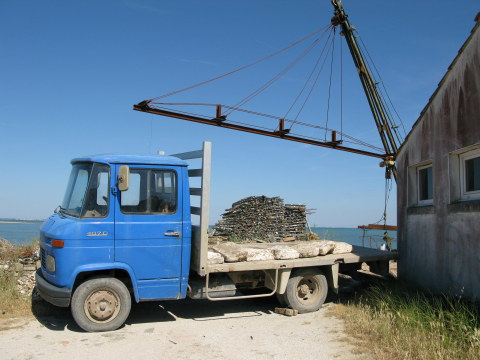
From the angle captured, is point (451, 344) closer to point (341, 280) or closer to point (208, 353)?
point (208, 353)

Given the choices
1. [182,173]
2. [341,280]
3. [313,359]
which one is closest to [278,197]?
[341,280]

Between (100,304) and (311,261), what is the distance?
11.8ft

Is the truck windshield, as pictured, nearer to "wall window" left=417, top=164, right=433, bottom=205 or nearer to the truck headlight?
the truck headlight

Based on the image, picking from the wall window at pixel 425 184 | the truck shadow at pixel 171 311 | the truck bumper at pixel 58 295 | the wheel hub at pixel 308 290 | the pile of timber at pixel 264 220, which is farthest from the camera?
the pile of timber at pixel 264 220

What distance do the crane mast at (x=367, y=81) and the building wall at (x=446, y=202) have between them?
589 centimetres

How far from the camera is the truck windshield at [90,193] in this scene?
608 centimetres

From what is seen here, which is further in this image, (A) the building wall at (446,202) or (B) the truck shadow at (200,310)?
(B) the truck shadow at (200,310)

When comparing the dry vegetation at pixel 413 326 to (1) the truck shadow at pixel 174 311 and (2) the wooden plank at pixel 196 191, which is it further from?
(2) the wooden plank at pixel 196 191

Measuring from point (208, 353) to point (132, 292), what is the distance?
1773 millimetres

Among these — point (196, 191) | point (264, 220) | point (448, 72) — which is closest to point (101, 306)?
point (196, 191)

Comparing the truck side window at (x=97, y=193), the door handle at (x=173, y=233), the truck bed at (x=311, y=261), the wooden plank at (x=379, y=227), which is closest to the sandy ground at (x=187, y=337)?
the truck bed at (x=311, y=261)

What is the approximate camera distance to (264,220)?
18.0 m

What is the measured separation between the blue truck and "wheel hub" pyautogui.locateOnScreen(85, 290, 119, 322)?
0.05ft

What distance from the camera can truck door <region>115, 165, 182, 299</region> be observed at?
244 inches
